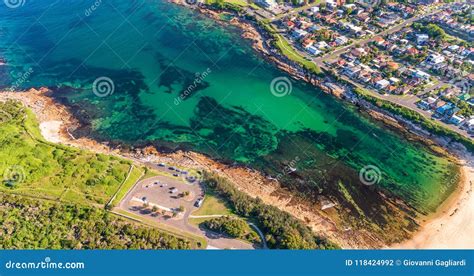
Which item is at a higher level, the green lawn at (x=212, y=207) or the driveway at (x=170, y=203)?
the green lawn at (x=212, y=207)

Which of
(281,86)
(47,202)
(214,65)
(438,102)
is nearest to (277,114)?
(281,86)

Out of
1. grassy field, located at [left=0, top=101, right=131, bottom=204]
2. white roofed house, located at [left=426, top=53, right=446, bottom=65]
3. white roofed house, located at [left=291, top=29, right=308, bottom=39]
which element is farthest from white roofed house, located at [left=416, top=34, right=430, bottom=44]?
grassy field, located at [left=0, top=101, right=131, bottom=204]

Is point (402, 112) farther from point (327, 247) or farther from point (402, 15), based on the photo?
point (402, 15)

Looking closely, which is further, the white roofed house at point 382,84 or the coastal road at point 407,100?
the white roofed house at point 382,84

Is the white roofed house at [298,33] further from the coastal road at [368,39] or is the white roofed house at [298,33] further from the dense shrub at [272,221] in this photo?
the dense shrub at [272,221]

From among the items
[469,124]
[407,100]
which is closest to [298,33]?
[407,100]

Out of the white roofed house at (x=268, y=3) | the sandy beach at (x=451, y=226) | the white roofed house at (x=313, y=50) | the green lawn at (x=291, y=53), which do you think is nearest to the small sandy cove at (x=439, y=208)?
the sandy beach at (x=451, y=226)

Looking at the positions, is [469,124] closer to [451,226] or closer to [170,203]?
[451,226]
